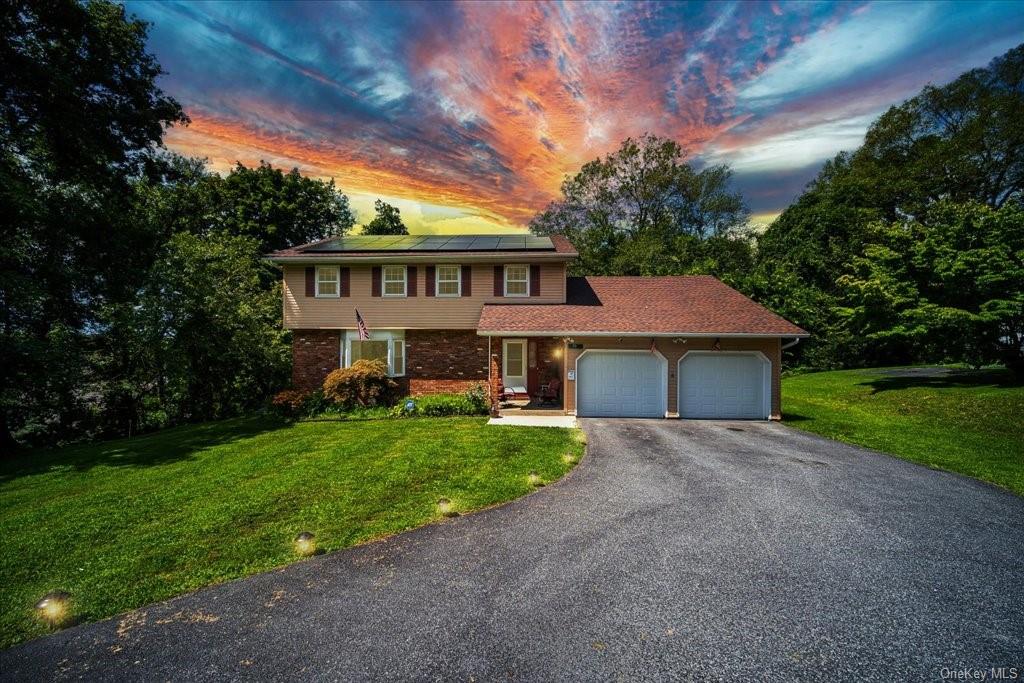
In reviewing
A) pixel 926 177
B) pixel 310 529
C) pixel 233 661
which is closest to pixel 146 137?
pixel 310 529

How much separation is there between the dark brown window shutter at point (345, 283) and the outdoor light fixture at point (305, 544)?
1391 centimetres

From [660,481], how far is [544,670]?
17.0 ft

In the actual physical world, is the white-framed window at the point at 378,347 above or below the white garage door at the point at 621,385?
above

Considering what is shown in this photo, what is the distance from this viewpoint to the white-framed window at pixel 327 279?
58.4 ft

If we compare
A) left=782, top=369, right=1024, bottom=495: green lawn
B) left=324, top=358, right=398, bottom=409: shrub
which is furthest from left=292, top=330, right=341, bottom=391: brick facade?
left=782, top=369, right=1024, bottom=495: green lawn

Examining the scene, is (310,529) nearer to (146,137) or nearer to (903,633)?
(903,633)

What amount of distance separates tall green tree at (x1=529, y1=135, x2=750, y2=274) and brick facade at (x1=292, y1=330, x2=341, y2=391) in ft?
76.1

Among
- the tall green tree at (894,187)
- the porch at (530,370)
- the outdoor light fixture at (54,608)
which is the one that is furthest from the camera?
the tall green tree at (894,187)

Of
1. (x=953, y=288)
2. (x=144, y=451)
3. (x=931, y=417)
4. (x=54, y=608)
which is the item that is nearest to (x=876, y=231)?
(x=953, y=288)

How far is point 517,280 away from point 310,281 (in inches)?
364

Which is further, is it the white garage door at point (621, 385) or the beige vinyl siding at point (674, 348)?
the white garage door at point (621, 385)

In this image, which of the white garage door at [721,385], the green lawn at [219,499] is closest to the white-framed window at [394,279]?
the green lawn at [219,499]

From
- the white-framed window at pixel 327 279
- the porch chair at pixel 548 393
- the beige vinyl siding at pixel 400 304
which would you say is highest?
the white-framed window at pixel 327 279

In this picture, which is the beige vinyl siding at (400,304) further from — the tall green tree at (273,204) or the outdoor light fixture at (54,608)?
the tall green tree at (273,204)
